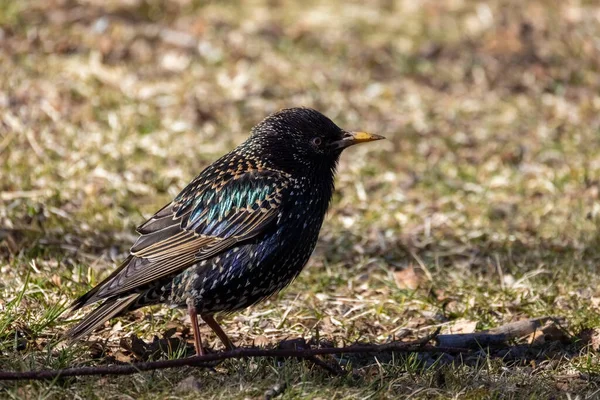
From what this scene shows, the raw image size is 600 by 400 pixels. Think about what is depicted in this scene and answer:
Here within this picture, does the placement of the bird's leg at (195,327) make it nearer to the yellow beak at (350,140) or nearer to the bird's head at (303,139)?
the bird's head at (303,139)

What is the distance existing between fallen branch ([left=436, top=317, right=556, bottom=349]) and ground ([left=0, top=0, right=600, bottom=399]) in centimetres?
7

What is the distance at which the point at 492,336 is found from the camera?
5051mm

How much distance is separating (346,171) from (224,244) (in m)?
2.89

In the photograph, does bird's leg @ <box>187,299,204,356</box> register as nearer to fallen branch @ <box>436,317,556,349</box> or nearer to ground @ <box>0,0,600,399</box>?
ground @ <box>0,0,600,399</box>

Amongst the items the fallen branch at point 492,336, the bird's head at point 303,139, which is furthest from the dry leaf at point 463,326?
the bird's head at point 303,139

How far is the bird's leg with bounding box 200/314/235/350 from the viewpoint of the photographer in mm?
4867

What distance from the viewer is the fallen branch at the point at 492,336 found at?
502cm

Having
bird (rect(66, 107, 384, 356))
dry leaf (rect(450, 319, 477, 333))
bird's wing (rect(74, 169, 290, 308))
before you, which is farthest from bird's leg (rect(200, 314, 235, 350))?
dry leaf (rect(450, 319, 477, 333))

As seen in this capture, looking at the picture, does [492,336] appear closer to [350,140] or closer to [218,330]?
[350,140]

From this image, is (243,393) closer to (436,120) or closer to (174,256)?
(174,256)

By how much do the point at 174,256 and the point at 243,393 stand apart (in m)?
0.94

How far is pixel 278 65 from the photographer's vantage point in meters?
9.01

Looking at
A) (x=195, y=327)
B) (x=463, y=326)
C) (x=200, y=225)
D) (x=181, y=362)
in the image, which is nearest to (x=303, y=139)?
(x=200, y=225)

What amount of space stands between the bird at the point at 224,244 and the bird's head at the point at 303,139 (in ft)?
0.05
